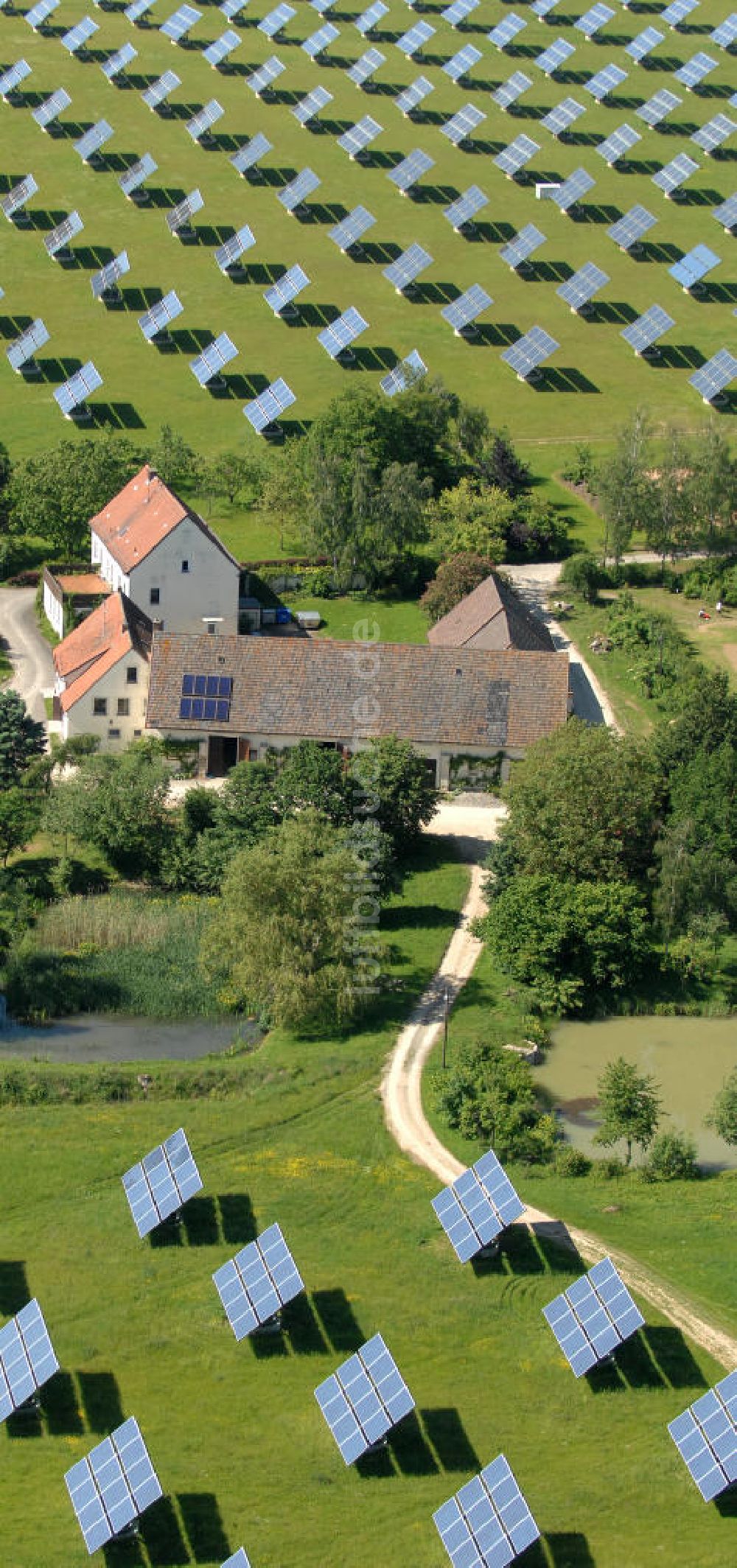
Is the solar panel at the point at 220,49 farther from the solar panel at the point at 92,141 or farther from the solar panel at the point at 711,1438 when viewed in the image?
the solar panel at the point at 711,1438

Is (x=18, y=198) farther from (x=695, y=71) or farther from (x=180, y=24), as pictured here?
(x=695, y=71)

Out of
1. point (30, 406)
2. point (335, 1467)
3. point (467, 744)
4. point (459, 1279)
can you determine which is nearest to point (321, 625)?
point (467, 744)

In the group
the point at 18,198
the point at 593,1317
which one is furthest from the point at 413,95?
the point at 593,1317

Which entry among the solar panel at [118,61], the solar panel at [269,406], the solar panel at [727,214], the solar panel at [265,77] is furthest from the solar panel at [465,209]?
the solar panel at [118,61]

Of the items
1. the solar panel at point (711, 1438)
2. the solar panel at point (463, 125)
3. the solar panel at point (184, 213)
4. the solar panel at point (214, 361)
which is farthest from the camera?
the solar panel at point (463, 125)

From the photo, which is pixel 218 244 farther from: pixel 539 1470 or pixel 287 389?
pixel 539 1470

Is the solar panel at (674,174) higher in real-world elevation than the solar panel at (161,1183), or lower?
higher
